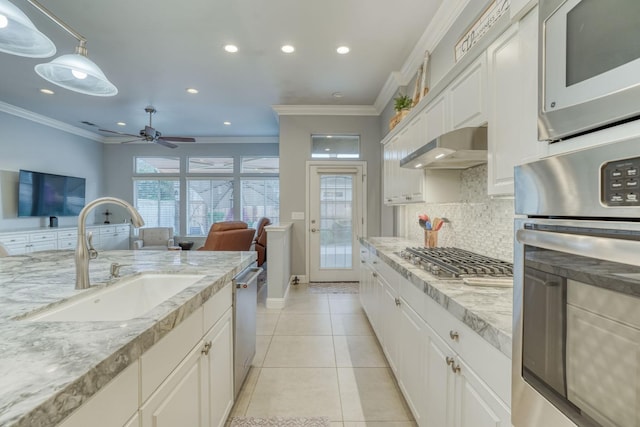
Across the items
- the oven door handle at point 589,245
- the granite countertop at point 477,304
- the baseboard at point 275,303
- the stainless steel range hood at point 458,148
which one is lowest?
the baseboard at point 275,303

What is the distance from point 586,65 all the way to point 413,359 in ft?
4.93

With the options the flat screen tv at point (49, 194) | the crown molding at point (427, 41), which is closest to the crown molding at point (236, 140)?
the flat screen tv at point (49, 194)

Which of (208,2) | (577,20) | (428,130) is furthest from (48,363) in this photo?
(208,2)

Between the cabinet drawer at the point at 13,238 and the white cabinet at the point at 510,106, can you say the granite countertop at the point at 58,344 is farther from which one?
the cabinet drawer at the point at 13,238

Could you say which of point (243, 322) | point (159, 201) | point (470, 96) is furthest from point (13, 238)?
point (470, 96)

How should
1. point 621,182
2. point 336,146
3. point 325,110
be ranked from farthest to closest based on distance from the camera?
point 336,146 → point 325,110 → point 621,182

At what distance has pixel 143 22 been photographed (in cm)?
264

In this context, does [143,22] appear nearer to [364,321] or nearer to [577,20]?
[577,20]

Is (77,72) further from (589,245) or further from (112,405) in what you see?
(589,245)

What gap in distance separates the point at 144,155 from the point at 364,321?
6.68 metres

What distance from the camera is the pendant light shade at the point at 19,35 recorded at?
1.38m

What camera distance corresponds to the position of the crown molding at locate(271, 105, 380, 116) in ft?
15.5

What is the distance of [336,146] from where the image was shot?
16.4 ft

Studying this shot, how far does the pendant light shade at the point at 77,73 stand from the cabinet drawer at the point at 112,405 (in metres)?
2.03
